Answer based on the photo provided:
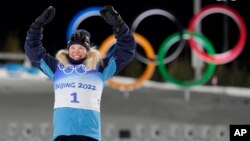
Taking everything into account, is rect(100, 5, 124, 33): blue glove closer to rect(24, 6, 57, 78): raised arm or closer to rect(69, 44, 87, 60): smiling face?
rect(69, 44, 87, 60): smiling face

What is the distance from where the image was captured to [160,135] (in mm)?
9328

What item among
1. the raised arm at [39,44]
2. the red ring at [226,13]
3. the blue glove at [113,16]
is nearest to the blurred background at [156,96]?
the red ring at [226,13]

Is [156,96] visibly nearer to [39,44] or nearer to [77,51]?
[39,44]

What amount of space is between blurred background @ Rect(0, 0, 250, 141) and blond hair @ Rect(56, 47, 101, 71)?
191 cm

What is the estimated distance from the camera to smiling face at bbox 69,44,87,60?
465cm

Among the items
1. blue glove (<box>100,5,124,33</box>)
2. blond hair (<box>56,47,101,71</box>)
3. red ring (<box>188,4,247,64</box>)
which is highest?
red ring (<box>188,4,247,64</box>)

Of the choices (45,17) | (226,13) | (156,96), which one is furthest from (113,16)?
(156,96)

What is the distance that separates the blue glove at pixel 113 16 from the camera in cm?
470

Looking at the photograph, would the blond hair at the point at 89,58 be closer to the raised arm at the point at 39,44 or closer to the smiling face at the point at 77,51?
the smiling face at the point at 77,51

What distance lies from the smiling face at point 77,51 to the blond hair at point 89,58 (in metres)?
0.05

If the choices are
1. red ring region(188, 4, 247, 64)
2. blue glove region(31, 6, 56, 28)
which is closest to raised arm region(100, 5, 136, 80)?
blue glove region(31, 6, 56, 28)

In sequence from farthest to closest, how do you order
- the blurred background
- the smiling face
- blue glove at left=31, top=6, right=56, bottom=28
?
the blurred background → blue glove at left=31, top=6, right=56, bottom=28 → the smiling face

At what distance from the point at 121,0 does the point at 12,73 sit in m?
8.01

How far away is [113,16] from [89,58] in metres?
0.37
